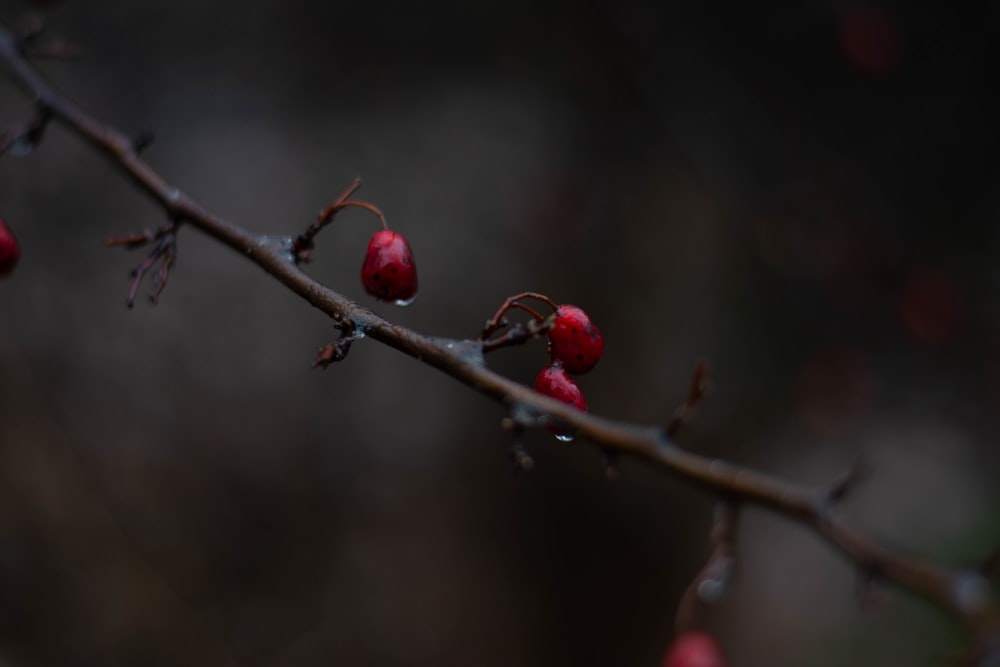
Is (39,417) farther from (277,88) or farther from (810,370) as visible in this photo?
(810,370)

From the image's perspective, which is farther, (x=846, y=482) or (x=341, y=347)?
(x=341, y=347)

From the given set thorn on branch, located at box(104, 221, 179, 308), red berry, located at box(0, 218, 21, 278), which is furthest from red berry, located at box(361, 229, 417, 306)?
red berry, located at box(0, 218, 21, 278)

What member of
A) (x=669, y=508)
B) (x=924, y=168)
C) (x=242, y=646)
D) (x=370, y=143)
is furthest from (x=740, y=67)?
(x=242, y=646)

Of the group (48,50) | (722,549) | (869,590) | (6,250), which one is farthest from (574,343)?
(48,50)

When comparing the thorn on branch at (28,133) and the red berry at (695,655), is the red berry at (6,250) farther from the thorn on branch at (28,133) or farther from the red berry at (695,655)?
the red berry at (695,655)

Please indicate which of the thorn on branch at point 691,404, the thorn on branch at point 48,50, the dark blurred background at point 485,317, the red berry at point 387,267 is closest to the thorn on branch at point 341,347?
the red berry at point 387,267

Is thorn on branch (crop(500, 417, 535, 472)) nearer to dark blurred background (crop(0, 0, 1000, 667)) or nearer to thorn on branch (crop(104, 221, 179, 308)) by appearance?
thorn on branch (crop(104, 221, 179, 308))

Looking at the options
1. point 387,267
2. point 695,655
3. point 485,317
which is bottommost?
point 695,655

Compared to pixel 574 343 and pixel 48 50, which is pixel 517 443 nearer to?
pixel 574 343
